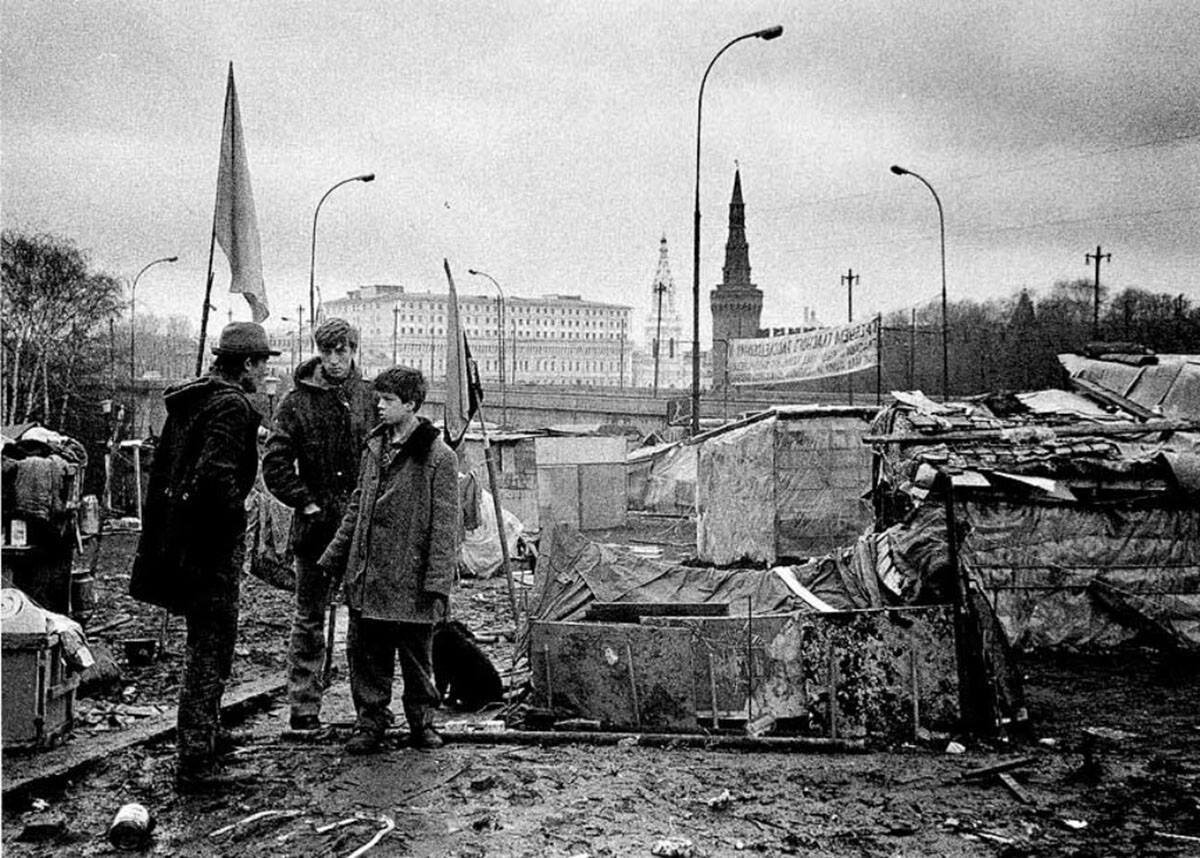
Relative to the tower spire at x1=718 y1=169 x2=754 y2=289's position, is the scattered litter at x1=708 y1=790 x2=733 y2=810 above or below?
below

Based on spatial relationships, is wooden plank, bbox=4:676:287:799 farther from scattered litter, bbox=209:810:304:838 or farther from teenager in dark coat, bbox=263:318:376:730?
scattered litter, bbox=209:810:304:838

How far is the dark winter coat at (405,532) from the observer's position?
584 centimetres

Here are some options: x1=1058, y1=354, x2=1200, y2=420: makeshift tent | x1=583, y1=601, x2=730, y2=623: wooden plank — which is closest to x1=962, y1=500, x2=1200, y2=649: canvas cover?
x1=1058, y1=354, x2=1200, y2=420: makeshift tent

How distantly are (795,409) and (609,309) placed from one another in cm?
13820

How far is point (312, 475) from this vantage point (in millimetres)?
6324

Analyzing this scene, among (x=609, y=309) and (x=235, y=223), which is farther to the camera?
(x=609, y=309)

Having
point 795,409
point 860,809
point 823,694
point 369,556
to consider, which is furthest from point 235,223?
point 795,409

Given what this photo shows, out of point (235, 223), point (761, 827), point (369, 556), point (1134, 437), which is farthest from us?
point (1134, 437)

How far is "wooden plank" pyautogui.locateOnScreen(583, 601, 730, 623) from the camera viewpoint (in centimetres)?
753

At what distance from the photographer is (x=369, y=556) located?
5.88 metres

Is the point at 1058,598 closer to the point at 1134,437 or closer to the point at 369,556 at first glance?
the point at 1134,437

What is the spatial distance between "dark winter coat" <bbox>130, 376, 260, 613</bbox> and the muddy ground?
39.0 inches

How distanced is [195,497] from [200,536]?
8.2 inches

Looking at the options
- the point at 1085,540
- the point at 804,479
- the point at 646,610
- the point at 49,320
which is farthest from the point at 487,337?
the point at 646,610
